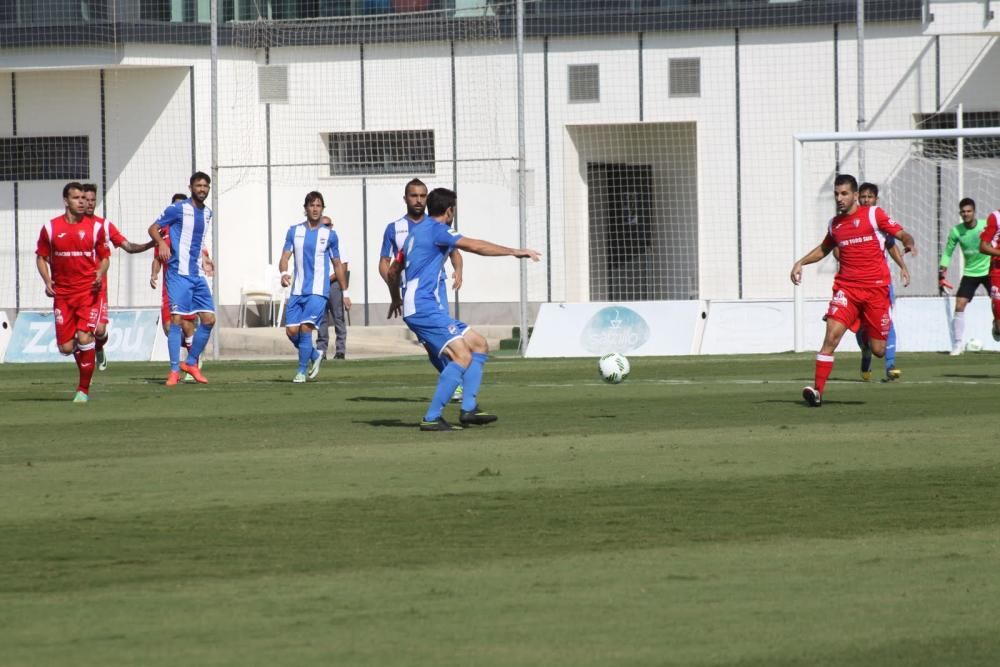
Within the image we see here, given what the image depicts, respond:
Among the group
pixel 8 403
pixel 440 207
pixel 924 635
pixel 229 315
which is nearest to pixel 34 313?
pixel 229 315

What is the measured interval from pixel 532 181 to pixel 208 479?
72.3ft

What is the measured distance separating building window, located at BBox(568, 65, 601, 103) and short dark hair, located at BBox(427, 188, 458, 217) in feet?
63.5

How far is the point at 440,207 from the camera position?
1226 cm

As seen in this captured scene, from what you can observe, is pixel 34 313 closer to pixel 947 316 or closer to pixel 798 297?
pixel 798 297

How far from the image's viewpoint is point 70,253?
50.5 ft

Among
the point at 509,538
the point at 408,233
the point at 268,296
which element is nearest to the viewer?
the point at 509,538

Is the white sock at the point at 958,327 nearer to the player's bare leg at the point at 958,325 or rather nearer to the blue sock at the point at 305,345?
the player's bare leg at the point at 958,325

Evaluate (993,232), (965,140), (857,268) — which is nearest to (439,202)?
(857,268)

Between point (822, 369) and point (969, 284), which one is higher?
point (969, 284)

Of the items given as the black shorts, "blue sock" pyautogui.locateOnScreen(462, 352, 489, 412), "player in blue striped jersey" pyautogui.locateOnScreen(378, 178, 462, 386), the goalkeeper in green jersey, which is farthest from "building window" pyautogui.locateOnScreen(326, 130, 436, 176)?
"blue sock" pyautogui.locateOnScreen(462, 352, 489, 412)

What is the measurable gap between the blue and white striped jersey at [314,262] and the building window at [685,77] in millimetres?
13229

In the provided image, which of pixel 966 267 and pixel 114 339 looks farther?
pixel 114 339

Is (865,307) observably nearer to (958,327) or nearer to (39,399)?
(39,399)

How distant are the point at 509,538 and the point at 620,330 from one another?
56.1ft
